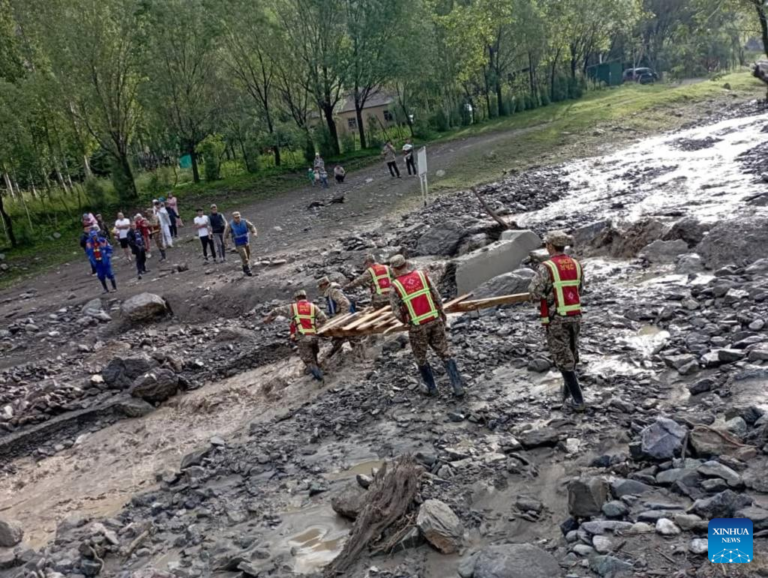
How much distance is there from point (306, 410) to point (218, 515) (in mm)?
2395

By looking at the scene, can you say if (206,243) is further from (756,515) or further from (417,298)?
(756,515)

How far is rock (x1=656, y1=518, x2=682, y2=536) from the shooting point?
402cm

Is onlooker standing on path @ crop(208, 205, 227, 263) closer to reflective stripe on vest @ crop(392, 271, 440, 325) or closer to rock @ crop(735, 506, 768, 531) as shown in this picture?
reflective stripe on vest @ crop(392, 271, 440, 325)

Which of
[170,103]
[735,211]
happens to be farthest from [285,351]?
[170,103]

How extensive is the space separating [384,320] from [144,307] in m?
7.08

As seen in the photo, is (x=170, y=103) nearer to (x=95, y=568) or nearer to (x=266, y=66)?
(x=266, y=66)

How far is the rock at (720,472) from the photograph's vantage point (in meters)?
4.29

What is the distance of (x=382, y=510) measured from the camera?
5.10 m

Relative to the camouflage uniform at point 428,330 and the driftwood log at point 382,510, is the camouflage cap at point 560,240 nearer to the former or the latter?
the camouflage uniform at point 428,330

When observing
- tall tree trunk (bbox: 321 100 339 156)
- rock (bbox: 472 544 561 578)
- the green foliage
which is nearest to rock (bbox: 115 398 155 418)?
rock (bbox: 472 544 561 578)

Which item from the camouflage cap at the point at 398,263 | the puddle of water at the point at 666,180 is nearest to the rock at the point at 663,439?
the camouflage cap at the point at 398,263

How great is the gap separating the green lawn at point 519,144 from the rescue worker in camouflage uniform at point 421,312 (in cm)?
1475

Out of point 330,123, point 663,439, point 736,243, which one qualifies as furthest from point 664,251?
point 330,123

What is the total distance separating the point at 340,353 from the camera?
1037 centimetres
